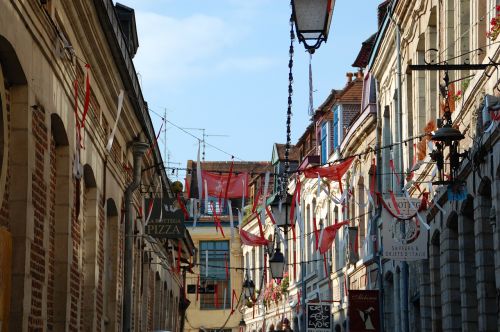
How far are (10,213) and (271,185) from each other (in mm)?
54703

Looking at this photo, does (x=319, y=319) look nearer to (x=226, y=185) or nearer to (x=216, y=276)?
(x=226, y=185)

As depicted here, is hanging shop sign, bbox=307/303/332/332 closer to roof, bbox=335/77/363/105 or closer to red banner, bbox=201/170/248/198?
red banner, bbox=201/170/248/198

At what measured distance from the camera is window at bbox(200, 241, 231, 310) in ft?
249

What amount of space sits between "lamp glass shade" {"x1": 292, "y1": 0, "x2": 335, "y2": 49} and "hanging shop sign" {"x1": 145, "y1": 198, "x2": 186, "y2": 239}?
60.4 ft

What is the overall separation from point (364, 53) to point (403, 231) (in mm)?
17705

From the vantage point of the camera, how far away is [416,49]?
107ft

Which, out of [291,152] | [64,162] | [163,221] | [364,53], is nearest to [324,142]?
[364,53]

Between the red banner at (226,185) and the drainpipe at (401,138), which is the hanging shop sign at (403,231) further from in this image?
the drainpipe at (401,138)

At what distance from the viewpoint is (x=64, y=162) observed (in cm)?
1898

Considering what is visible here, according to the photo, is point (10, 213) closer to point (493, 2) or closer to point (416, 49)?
point (493, 2)

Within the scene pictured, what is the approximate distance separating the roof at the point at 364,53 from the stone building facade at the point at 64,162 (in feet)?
52.7

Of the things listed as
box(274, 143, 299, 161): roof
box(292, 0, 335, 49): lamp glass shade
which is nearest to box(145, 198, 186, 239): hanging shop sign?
box(292, 0, 335, 49): lamp glass shade

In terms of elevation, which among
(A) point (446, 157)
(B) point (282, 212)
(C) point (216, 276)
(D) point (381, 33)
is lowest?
(B) point (282, 212)

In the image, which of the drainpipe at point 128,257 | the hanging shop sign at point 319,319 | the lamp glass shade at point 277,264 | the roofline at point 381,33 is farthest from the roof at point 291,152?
the drainpipe at point 128,257
